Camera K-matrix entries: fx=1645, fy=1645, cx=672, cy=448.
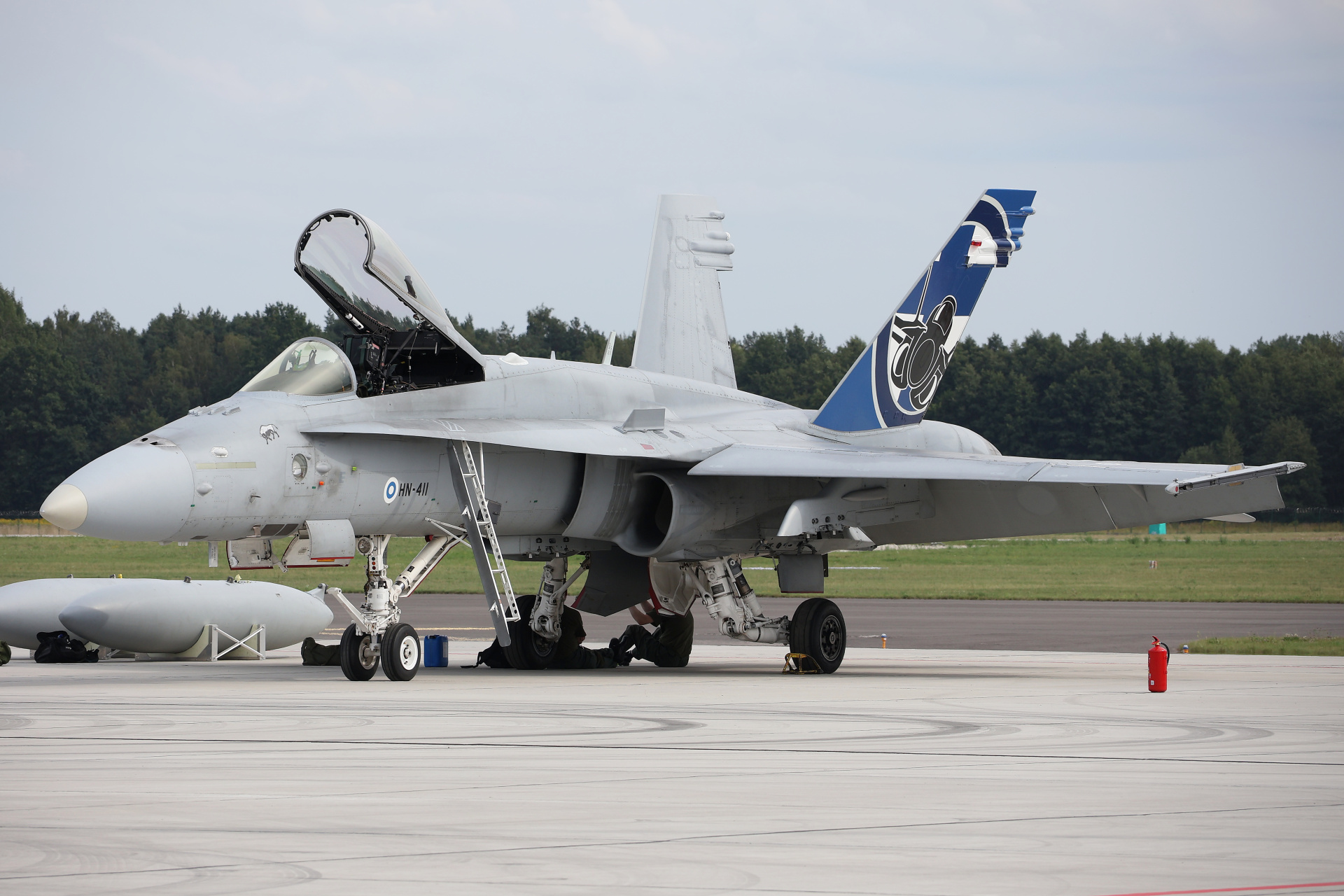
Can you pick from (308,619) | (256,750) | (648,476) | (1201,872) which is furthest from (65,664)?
(1201,872)

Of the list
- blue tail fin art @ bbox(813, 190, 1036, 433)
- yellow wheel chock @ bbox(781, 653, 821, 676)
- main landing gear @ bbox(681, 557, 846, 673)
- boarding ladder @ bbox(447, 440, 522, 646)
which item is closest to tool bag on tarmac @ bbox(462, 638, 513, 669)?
main landing gear @ bbox(681, 557, 846, 673)

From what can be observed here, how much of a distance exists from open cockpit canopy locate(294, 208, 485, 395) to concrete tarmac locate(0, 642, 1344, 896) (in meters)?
2.79

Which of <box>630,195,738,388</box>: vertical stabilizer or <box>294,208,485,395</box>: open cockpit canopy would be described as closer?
<box>294,208,485,395</box>: open cockpit canopy

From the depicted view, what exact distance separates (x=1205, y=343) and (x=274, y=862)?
97.8 m

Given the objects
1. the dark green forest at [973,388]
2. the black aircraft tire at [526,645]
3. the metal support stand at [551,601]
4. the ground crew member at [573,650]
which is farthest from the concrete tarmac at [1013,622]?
the dark green forest at [973,388]

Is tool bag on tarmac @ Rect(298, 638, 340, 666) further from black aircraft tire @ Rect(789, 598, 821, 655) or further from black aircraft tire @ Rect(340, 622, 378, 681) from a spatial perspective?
black aircraft tire @ Rect(789, 598, 821, 655)

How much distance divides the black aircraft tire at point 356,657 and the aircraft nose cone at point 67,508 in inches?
106

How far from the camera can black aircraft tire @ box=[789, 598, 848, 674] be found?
1597 centimetres

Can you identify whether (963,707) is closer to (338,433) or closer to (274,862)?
(338,433)

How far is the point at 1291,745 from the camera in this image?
920 centimetres

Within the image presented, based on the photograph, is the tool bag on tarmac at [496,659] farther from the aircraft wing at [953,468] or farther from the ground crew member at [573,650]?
the aircraft wing at [953,468]

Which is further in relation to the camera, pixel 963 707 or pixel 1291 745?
pixel 963 707

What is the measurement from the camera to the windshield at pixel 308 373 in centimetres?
1348

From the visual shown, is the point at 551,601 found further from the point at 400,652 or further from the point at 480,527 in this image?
the point at 400,652
